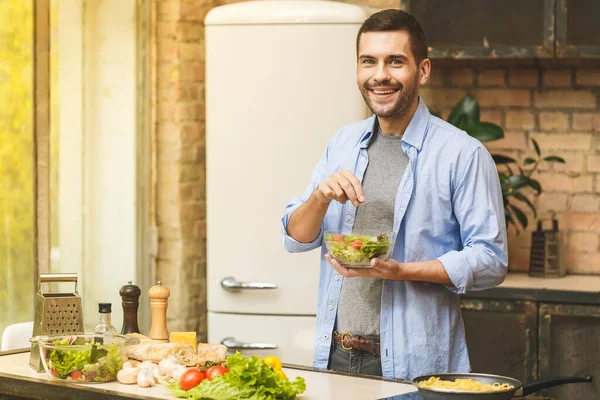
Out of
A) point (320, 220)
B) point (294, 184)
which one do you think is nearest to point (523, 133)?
point (294, 184)

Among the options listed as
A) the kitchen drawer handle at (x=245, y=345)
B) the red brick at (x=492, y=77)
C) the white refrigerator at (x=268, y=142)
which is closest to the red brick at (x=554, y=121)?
the red brick at (x=492, y=77)

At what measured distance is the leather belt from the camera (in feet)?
8.25

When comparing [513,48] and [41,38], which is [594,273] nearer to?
[513,48]

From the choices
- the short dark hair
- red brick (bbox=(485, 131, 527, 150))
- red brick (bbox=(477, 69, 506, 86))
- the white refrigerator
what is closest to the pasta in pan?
→ the short dark hair

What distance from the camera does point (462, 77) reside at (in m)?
4.52

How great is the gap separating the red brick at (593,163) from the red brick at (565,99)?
231 millimetres

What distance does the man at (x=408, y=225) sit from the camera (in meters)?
2.49

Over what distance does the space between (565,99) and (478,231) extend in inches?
84.3

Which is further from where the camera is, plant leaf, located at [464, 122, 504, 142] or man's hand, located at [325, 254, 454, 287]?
plant leaf, located at [464, 122, 504, 142]

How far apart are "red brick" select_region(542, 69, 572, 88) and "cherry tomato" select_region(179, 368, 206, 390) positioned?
2.82m

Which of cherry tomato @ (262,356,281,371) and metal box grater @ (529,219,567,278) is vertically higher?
metal box grater @ (529,219,567,278)

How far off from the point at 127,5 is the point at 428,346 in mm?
2547

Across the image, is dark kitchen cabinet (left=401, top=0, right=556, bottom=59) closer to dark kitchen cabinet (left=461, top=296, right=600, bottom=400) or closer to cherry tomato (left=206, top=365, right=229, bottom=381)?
dark kitchen cabinet (left=461, top=296, right=600, bottom=400)

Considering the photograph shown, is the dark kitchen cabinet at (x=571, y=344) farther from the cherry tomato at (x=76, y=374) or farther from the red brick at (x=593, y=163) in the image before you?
the cherry tomato at (x=76, y=374)
